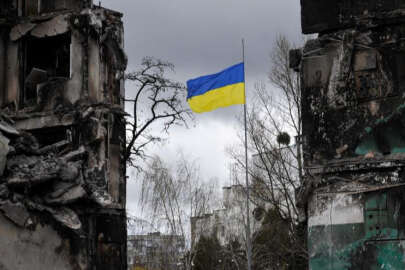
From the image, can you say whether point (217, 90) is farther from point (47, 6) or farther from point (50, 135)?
point (47, 6)

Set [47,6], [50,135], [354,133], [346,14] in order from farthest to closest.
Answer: [47,6], [50,135], [346,14], [354,133]

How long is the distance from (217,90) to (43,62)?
5.68 meters

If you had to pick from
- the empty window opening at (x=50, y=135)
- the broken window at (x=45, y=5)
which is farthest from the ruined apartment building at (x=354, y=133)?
the broken window at (x=45, y=5)

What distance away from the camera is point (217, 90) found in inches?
884

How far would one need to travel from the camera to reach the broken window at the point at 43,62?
22.9 meters

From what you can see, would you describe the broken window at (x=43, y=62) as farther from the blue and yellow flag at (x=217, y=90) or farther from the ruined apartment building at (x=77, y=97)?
the blue and yellow flag at (x=217, y=90)

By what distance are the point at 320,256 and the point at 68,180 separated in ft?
17.7

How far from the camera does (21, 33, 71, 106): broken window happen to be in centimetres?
2289

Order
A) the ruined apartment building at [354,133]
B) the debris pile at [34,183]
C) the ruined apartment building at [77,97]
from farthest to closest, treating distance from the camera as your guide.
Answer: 1. the ruined apartment building at [77,97]
2. the ruined apartment building at [354,133]
3. the debris pile at [34,183]

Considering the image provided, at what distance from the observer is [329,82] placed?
16.6 metres

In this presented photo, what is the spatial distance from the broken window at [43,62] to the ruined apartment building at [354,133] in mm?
9014

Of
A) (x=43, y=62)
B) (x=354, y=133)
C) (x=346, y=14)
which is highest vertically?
(x=43, y=62)

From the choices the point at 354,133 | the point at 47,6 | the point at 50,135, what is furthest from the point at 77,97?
the point at 354,133

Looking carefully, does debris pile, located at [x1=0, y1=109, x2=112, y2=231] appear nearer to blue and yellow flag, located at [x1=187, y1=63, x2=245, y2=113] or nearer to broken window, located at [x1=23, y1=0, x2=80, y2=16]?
blue and yellow flag, located at [x1=187, y1=63, x2=245, y2=113]
